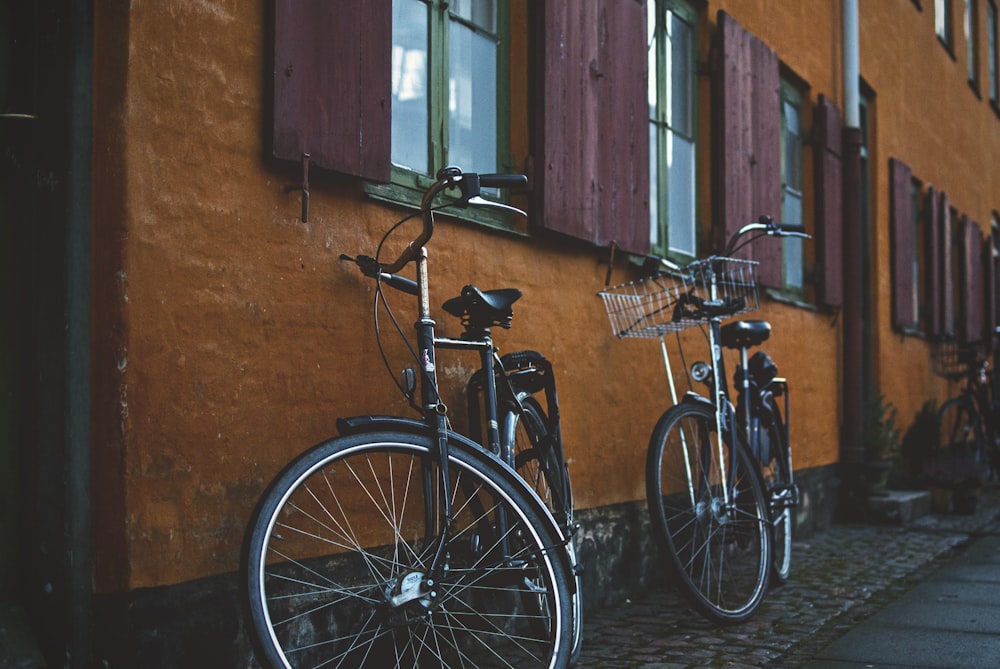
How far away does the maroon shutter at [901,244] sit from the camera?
10.6m

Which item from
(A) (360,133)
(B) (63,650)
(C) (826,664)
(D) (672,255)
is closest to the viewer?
(B) (63,650)

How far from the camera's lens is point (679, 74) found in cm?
670

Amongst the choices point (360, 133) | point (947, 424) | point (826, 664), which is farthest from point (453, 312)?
point (947, 424)

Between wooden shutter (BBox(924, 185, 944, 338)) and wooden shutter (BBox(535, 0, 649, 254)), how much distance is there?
285 inches

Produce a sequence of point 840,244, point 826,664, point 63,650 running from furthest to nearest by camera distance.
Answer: point 840,244 → point 826,664 → point 63,650

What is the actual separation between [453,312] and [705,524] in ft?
6.78

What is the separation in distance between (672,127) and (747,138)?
87 centimetres

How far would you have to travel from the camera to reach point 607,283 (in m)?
5.46

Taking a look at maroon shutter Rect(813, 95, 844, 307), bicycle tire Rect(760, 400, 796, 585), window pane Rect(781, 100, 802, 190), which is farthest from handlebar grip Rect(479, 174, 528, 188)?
maroon shutter Rect(813, 95, 844, 307)

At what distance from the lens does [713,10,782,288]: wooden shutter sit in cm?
681

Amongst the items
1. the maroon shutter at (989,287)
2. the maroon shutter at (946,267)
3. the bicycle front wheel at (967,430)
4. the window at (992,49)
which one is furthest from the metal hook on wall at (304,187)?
the window at (992,49)

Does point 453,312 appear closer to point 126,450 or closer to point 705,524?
point 126,450

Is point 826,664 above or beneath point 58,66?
beneath

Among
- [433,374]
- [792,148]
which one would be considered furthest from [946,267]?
[433,374]
